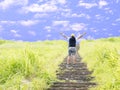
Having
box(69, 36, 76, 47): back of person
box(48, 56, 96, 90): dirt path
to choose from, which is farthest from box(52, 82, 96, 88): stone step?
box(69, 36, 76, 47): back of person

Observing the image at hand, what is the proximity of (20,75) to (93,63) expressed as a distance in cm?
895

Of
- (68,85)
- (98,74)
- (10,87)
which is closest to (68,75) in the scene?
(98,74)

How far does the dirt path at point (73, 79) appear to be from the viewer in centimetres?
2088

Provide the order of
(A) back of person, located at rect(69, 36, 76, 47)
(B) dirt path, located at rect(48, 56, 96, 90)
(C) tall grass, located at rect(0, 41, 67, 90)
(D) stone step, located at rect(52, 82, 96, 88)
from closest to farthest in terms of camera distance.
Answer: (C) tall grass, located at rect(0, 41, 67, 90)
(B) dirt path, located at rect(48, 56, 96, 90)
(D) stone step, located at rect(52, 82, 96, 88)
(A) back of person, located at rect(69, 36, 76, 47)

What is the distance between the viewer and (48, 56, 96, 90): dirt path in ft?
68.5

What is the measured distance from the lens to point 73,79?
23047 mm

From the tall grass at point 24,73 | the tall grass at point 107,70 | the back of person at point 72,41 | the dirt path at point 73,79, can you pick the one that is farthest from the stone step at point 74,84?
the back of person at point 72,41

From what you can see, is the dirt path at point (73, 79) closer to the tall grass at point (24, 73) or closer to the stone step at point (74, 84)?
the stone step at point (74, 84)

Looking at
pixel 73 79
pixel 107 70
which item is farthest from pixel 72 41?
pixel 107 70

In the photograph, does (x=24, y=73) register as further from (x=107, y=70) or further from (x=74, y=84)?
(x=107, y=70)

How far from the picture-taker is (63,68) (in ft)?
88.8

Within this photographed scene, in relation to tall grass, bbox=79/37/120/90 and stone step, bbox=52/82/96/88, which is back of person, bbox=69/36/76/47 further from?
stone step, bbox=52/82/96/88

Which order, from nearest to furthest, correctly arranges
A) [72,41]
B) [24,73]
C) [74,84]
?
[24,73] < [74,84] < [72,41]

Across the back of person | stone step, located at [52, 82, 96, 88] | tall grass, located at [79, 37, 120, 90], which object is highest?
the back of person
